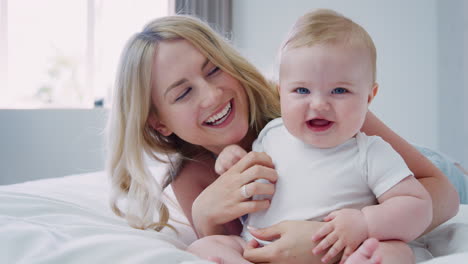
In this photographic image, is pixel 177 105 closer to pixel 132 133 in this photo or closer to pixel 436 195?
pixel 132 133

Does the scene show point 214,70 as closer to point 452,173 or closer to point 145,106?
point 145,106

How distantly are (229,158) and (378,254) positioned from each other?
19.6 inches

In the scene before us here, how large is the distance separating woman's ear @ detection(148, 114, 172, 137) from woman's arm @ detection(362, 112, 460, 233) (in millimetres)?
636

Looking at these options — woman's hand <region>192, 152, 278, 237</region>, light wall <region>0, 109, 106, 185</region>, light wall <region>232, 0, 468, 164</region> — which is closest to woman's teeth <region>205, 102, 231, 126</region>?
woman's hand <region>192, 152, 278, 237</region>

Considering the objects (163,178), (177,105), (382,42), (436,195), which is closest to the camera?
(436,195)

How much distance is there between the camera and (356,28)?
0.95 m

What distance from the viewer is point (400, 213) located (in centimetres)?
85

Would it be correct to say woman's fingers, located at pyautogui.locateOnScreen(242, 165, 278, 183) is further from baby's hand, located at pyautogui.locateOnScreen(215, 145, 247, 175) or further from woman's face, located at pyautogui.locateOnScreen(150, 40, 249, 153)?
woman's face, located at pyautogui.locateOnScreen(150, 40, 249, 153)

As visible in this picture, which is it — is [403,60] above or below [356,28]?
below

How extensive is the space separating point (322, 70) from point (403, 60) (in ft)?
11.3

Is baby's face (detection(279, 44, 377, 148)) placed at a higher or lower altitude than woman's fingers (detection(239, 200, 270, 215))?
higher

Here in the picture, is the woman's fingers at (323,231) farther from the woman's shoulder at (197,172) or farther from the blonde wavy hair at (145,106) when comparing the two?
the woman's shoulder at (197,172)

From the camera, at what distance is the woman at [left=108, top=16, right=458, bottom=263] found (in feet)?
3.73

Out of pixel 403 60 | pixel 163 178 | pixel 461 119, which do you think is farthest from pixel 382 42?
pixel 163 178
